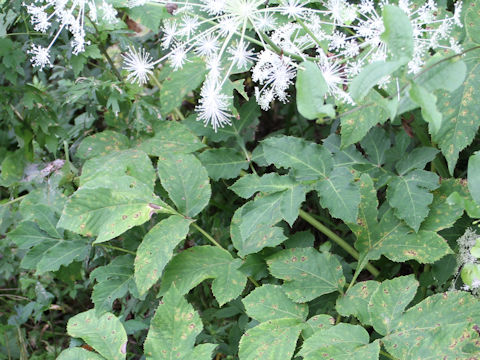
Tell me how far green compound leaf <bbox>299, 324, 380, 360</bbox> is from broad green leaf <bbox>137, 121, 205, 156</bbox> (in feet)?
1.95

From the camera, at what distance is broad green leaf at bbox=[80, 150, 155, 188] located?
1.33 m

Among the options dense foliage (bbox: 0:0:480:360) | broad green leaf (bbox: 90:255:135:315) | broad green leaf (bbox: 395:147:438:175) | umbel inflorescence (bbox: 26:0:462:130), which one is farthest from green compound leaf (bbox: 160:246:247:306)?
broad green leaf (bbox: 395:147:438:175)

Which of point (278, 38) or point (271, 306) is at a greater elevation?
point (278, 38)

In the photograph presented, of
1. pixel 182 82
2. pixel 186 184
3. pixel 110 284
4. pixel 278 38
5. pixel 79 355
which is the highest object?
pixel 278 38

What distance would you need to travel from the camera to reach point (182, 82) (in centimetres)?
124

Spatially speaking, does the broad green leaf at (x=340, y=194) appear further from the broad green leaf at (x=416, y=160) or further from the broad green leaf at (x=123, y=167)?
the broad green leaf at (x=123, y=167)

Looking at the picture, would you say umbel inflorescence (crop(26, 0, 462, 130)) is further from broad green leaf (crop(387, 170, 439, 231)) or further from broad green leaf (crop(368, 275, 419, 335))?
broad green leaf (crop(368, 275, 419, 335))

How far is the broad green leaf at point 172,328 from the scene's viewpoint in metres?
1.14

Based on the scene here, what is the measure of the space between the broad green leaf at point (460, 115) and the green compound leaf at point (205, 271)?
54 centimetres

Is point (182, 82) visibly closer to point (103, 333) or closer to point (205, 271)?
point (205, 271)

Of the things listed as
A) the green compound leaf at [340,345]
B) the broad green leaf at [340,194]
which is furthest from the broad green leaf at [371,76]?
the green compound leaf at [340,345]

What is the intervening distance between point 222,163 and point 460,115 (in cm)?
60

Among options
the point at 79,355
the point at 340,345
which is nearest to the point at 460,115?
the point at 340,345

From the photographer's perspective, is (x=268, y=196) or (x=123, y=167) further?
(x=123, y=167)
